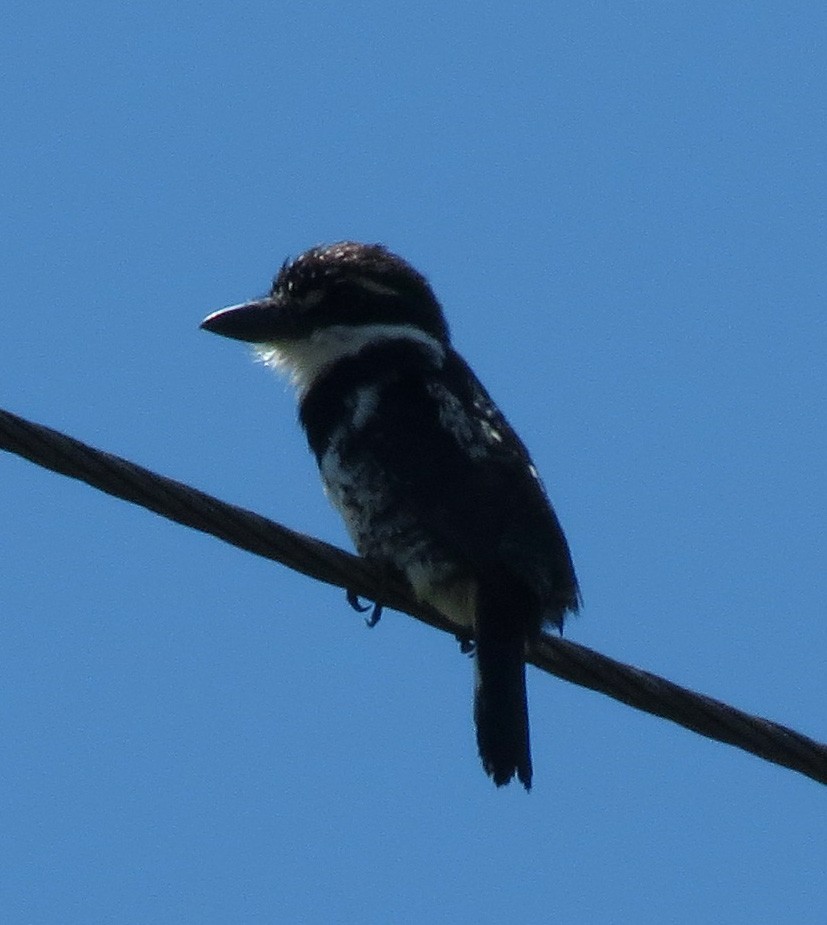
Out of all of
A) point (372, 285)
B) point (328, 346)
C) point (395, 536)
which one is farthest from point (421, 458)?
point (372, 285)

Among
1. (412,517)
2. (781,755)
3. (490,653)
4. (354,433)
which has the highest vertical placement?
(354,433)

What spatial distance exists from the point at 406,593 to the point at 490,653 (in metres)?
0.35

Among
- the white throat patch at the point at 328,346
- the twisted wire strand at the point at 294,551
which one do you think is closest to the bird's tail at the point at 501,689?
the twisted wire strand at the point at 294,551

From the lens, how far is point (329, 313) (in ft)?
19.9

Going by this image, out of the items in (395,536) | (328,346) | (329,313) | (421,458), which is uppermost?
(329,313)

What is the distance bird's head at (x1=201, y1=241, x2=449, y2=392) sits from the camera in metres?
5.99

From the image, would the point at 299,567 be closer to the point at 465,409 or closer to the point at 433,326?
the point at 465,409

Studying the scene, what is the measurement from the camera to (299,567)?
399 cm

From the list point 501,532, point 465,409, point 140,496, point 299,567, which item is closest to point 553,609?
point 501,532

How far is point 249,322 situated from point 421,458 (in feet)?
3.93

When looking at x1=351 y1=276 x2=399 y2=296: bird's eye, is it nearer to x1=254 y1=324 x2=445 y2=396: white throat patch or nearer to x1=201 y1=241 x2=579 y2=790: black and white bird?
x1=201 y1=241 x2=579 y2=790: black and white bird

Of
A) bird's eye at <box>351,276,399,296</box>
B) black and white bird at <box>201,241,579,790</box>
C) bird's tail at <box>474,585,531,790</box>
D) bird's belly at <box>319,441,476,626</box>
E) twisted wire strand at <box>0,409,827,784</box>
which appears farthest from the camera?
bird's eye at <box>351,276,399,296</box>

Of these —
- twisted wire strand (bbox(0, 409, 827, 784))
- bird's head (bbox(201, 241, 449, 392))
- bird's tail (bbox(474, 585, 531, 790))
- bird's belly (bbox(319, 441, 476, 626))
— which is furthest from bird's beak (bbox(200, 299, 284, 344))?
twisted wire strand (bbox(0, 409, 827, 784))

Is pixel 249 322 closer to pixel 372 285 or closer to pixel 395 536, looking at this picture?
pixel 372 285
